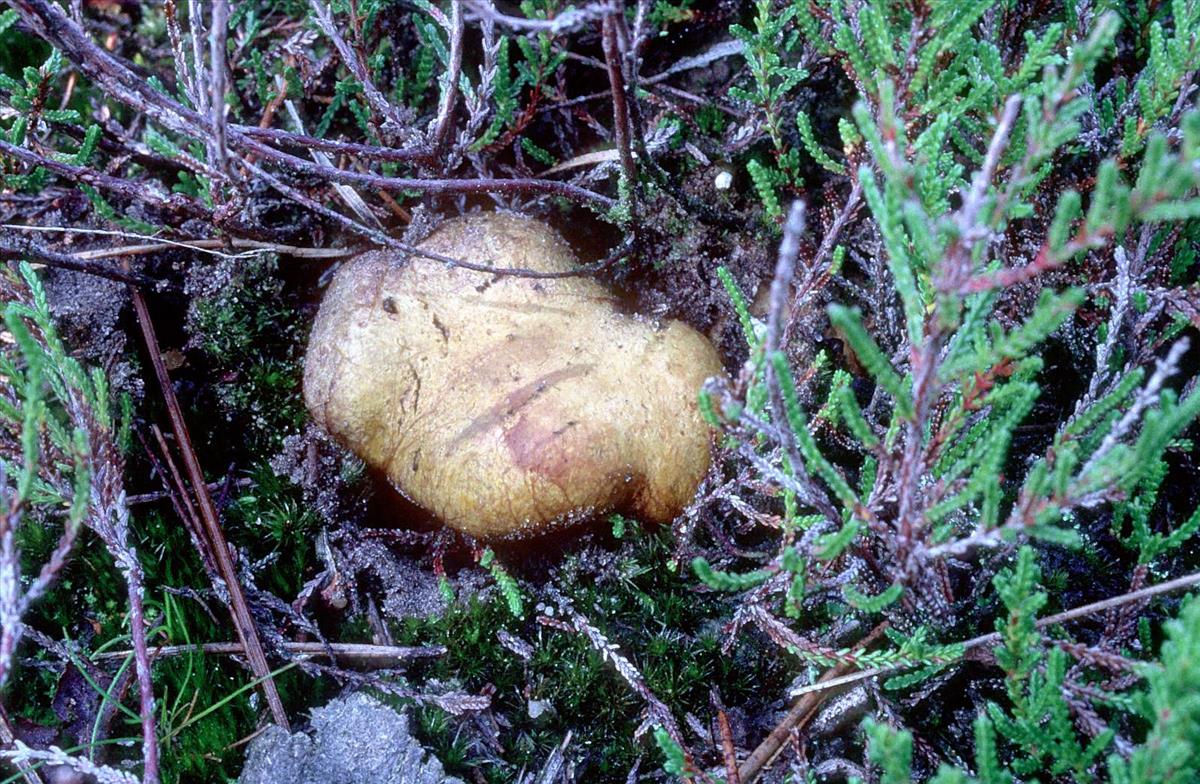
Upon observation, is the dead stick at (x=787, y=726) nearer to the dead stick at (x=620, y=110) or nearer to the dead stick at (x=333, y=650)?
the dead stick at (x=333, y=650)

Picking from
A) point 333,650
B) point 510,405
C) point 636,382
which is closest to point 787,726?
point 636,382

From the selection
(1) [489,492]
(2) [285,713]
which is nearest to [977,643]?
(1) [489,492]

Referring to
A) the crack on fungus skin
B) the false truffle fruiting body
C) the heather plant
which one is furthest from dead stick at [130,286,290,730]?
the crack on fungus skin

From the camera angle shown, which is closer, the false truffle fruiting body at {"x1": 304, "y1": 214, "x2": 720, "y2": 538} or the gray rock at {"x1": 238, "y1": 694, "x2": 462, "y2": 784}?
the gray rock at {"x1": 238, "y1": 694, "x2": 462, "y2": 784}

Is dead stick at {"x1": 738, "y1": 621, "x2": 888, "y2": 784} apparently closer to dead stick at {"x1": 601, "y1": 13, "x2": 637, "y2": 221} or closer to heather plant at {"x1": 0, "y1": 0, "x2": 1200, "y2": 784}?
heather plant at {"x1": 0, "y1": 0, "x2": 1200, "y2": 784}

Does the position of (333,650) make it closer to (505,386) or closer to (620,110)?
(505,386)

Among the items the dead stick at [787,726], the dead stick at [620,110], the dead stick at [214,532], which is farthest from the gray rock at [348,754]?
the dead stick at [620,110]

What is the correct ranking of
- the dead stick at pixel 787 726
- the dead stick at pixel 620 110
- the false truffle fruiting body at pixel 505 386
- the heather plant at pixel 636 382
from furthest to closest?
1. the false truffle fruiting body at pixel 505 386
2. the dead stick at pixel 787 726
3. the dead stick at pixel 620 110
4. the heather plant at pixel 636 382
